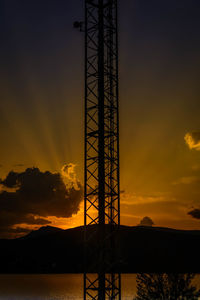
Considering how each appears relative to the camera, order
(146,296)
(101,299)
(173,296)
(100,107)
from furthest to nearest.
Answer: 1. (100,107)
2. (101,299)
3. (146,296)
4. (173,296)

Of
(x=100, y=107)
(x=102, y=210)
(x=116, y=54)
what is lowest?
(x=102, y=210)

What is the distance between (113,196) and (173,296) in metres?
10.6

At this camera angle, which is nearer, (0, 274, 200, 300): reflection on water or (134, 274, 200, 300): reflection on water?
(134, 274, 200, 300): reflection on water

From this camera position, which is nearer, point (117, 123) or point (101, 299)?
point (101, 299)

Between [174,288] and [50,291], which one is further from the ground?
[174,288]

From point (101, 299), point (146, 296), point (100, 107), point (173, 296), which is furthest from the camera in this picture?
point (100, 107)

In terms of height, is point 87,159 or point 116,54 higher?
point 116,54

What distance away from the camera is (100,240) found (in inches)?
1195

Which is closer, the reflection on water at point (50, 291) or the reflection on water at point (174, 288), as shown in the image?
the reflection on water at point (174, 288)

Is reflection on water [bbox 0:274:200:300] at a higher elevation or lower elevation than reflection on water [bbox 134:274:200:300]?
lower

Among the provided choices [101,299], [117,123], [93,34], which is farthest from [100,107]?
[101,299]

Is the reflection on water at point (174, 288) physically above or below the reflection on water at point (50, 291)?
above

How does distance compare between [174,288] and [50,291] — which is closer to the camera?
[174,288]

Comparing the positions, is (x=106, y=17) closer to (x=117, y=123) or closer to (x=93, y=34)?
(x=93, y=34)
